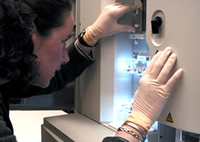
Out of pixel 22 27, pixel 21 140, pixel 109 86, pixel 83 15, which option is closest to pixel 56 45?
pixel 22 27

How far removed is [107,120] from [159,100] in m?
0.46

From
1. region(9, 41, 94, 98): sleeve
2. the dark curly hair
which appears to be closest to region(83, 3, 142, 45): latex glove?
region(9, 41, 94, 98): sleeve

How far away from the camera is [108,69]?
123 centimetres

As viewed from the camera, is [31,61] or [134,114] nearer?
[31,61]

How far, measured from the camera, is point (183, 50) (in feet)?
2.62

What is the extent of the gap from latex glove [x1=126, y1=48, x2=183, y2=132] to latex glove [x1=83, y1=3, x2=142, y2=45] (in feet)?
1.14

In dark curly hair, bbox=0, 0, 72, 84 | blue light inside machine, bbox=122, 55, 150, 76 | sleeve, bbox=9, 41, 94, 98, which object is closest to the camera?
dark curly hair, bbox=0, 0, 72, 84

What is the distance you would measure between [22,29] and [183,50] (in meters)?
0.49

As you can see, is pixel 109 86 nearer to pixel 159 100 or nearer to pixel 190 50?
pixel 159 100

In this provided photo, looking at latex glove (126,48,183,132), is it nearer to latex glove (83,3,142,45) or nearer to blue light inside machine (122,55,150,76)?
blue light inside machine (122,55,150,76)

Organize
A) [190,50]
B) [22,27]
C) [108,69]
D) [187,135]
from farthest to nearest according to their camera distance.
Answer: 1. [108,69]
2. [187,135]
3. [190,50]
4. [22,27]

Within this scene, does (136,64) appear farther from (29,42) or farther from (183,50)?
(29,42)

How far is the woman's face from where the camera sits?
0.77 metres

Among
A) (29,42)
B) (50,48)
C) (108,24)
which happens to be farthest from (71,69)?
(29,42)
